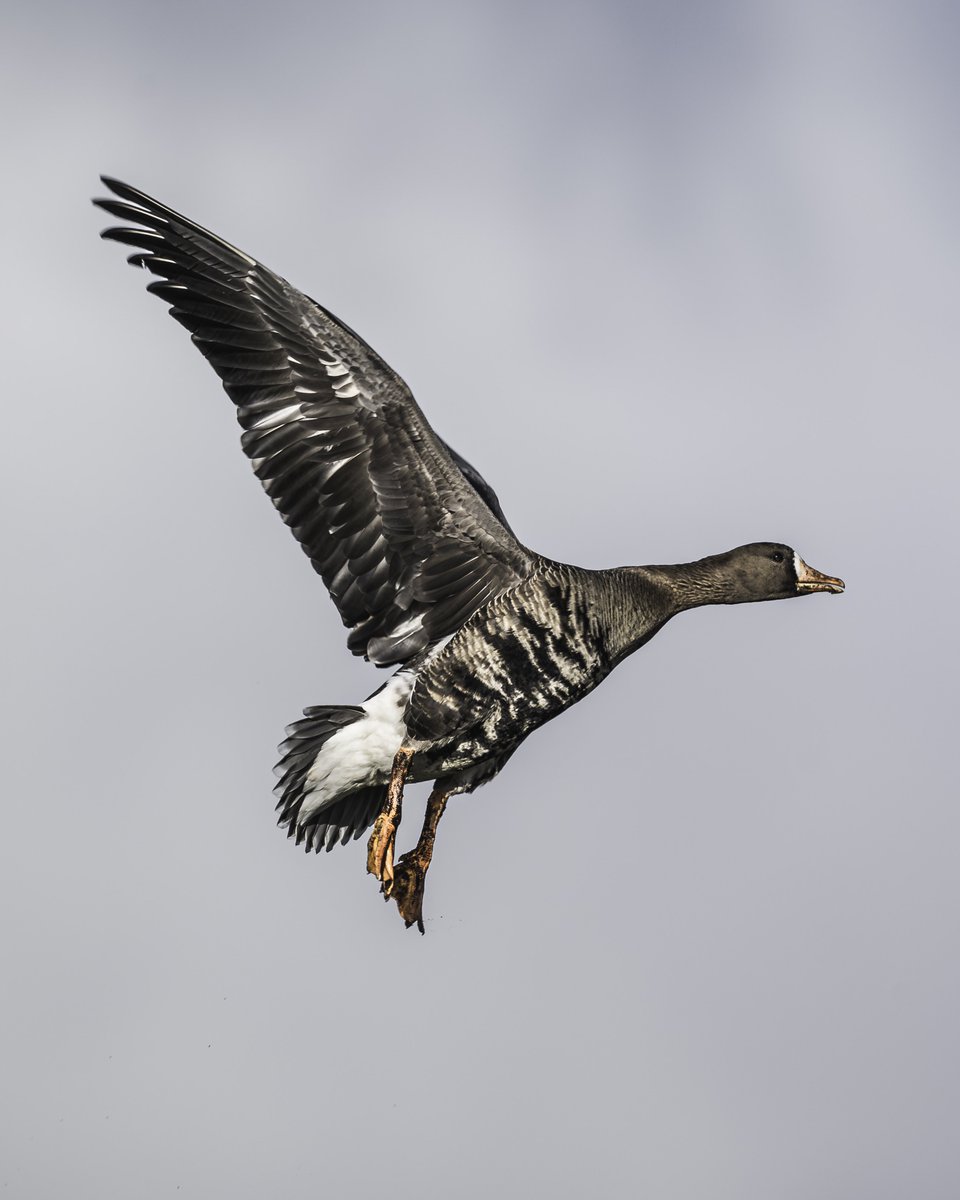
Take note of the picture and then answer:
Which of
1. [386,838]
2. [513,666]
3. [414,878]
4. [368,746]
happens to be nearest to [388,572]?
[513,666]

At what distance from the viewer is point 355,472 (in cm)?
1275

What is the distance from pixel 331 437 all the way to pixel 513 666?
83.3 inches

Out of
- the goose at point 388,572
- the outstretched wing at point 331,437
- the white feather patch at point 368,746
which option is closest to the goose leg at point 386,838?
the goose at point 388,572

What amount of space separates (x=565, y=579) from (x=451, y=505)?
1.08 m

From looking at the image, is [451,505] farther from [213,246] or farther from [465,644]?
[213,246]

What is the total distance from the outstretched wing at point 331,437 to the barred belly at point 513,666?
203 millimetres

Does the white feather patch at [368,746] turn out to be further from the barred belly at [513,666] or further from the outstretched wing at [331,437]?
the outstretched wing at [331,437]

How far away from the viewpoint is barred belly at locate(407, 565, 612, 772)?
13125 millimetres

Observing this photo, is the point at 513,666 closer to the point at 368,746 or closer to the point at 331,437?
the point at 368,746

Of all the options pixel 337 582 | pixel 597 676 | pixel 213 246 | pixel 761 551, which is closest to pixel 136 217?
pixel 213 246

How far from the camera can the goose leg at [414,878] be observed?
13688 mm

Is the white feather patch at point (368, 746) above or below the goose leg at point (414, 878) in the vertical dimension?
above

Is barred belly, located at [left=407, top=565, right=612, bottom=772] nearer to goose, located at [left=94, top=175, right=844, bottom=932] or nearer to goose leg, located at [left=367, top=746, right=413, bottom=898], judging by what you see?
goose, located at [left=94, top=175, right=844, bottom=932]

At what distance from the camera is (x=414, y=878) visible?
542 inches
